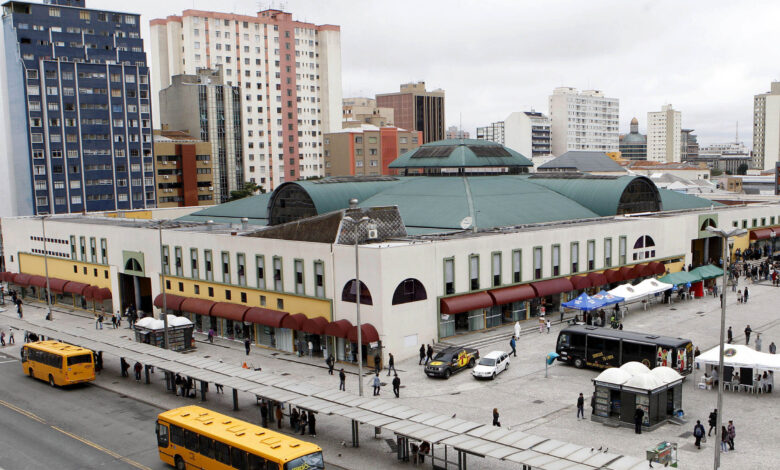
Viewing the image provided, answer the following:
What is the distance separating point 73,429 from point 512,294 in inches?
1266

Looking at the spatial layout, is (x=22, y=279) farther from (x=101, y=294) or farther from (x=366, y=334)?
(x=366, y=334)

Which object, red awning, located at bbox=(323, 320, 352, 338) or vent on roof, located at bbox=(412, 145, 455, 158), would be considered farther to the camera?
vent on roof, located at bbox=(412, 145, 455, 158)

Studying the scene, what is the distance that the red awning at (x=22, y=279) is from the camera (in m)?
81.9

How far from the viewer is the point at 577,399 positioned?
39.5m

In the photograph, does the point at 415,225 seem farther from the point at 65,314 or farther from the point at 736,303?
the point at 65,314

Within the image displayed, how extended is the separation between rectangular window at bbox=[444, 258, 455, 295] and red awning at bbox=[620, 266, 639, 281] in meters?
19.4

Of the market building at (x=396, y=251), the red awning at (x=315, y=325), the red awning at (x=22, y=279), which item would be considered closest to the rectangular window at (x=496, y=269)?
the market building at (x=396, y=251)

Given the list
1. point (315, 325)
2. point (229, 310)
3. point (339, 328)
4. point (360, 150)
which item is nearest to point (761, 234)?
point (339, 328)

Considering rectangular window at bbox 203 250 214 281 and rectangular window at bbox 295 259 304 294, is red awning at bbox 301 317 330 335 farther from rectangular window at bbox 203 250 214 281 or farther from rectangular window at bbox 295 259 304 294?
rectangular window at bbox 203 250 214 281

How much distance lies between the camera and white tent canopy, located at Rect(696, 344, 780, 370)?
39.6m

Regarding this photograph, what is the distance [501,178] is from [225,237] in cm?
3476

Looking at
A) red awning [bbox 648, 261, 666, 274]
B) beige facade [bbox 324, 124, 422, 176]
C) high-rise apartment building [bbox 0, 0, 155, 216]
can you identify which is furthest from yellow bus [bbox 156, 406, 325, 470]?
beige facade [bbox 324, 124, 422, 176]

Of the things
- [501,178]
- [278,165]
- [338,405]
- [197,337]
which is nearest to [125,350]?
[197,337]

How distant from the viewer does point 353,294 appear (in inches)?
1978
